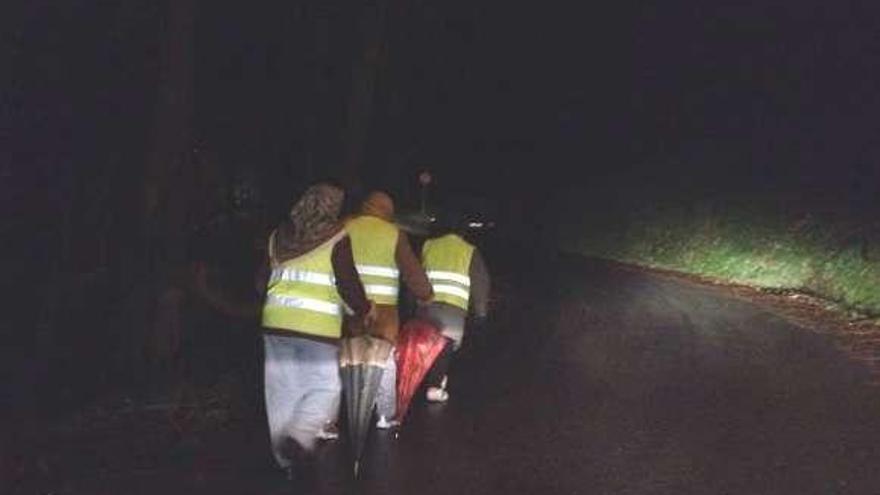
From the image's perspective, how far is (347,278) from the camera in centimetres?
695

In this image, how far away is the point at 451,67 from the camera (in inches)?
1818

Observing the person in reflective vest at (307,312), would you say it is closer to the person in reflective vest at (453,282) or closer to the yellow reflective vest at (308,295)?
the yellow reflective vest at (308,295)

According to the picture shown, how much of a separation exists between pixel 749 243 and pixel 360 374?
688 inches

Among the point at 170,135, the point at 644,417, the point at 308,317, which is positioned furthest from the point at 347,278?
the point at 170,135

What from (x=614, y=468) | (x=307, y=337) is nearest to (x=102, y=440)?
(x=307, y=337)

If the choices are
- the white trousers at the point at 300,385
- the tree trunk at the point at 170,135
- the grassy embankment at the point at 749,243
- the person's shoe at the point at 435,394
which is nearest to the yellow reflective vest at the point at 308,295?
the white trousers at the point at 300,385

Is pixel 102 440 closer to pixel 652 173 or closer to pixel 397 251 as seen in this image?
pixel 397 251

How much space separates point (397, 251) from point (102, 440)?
2.90 m

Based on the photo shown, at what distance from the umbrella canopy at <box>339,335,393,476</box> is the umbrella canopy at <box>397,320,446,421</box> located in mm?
1699

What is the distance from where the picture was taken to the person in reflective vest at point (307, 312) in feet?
22.8

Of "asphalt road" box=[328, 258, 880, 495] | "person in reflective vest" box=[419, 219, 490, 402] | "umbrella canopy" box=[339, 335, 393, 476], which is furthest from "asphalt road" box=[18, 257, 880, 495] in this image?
"person in reflective vest" box=[419, 219, 490, 402]

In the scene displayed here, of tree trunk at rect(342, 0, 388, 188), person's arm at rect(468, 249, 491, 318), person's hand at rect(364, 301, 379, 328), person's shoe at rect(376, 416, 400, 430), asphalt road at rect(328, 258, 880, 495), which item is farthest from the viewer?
tree trunk at rect(342, 0, 388, 188)

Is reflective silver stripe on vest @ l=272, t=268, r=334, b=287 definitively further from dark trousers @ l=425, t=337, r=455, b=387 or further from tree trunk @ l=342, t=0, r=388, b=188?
tree trunk @ l=342, t=0, r=388, b=188

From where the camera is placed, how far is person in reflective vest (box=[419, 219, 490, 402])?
372 inches
